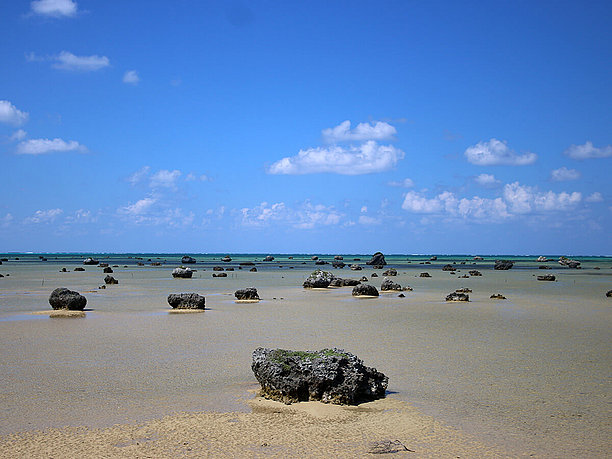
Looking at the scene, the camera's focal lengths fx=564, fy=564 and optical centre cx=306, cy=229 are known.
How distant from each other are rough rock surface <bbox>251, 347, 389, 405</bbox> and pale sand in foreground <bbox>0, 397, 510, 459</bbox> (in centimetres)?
37

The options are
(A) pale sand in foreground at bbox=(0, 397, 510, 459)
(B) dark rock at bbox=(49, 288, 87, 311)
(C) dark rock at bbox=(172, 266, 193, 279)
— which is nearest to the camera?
(A) pale sand in foreground at bbox=(0, 397, 510, 459)

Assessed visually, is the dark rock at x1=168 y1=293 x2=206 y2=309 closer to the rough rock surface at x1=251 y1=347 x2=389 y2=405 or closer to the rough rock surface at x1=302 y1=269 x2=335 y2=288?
the rough rock surface at x1=251 y1=347 x2=389 y2=405

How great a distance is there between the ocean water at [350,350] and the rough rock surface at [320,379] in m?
0.58

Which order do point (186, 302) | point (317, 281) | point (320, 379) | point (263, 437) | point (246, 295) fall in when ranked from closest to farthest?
point (263, 437) < point (320, 379) < point (186, 302) < point (246, 295) < point (317, 281)

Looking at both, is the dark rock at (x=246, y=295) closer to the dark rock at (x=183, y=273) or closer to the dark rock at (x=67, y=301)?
the dark rock at (x=67, y=301)

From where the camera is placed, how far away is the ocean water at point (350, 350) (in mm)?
7645

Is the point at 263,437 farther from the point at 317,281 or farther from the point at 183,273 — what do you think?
the point at 183,273

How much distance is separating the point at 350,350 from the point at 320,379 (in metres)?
4.76

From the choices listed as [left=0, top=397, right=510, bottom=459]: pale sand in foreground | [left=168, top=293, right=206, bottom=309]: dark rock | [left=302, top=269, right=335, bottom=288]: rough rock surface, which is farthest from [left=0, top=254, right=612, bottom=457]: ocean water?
[left=302, top=269, right=335, bottom=288]: rough rock surface

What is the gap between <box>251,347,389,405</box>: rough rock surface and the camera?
823cm

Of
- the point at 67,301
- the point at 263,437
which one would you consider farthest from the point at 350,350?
the point at 67,301

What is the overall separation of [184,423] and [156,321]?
11199mm

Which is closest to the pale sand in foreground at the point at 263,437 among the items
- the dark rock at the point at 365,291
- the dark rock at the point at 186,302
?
the dark rock at the point at 186,302

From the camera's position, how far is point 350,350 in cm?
1290
